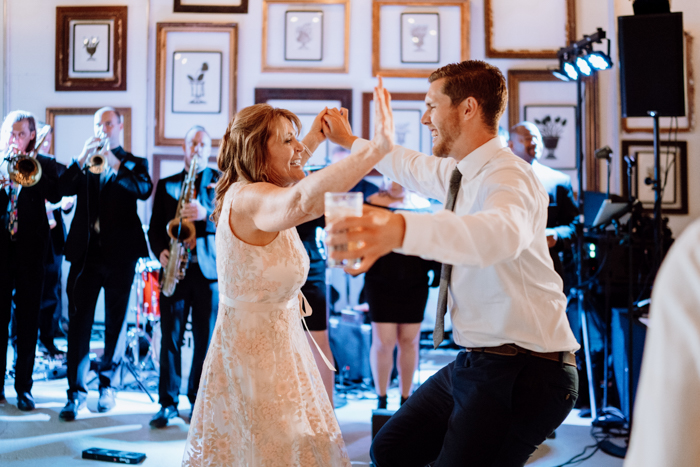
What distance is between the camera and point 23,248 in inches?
169

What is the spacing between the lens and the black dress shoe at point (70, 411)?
160 inches

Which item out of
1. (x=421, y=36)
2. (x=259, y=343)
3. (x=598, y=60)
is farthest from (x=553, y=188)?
(x=259, y=343)

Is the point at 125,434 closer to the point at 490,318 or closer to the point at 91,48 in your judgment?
the point at 490,318

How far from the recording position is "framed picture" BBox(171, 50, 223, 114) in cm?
583

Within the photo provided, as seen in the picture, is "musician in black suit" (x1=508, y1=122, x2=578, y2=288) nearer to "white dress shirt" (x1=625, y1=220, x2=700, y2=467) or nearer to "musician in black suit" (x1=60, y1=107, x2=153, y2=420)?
"musician in black suit" (x1=60, y1=107, x2=153, y2=420)

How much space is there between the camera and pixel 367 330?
491 cm

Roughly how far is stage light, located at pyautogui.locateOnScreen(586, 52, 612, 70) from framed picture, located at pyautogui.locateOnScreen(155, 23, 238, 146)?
3147 millimetres

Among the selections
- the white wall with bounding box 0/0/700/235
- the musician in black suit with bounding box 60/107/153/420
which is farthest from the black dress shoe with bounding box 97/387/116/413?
the white wall with bounding box 0/0/700/235

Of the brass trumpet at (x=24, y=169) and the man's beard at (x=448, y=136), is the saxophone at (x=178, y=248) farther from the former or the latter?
the man's beard at (x=448, y=136)

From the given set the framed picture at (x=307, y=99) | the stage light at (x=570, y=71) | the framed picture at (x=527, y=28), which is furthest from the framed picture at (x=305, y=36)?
the stage light at (x=570, y=71)

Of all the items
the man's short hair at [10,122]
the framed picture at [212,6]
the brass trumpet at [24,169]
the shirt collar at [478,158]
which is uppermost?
the framed picture at [212,6]

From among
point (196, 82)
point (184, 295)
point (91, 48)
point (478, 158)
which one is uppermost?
point (91, 48)

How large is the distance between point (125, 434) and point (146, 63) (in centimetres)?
356

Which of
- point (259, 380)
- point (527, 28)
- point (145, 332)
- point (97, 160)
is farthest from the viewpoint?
point (527, 28)
